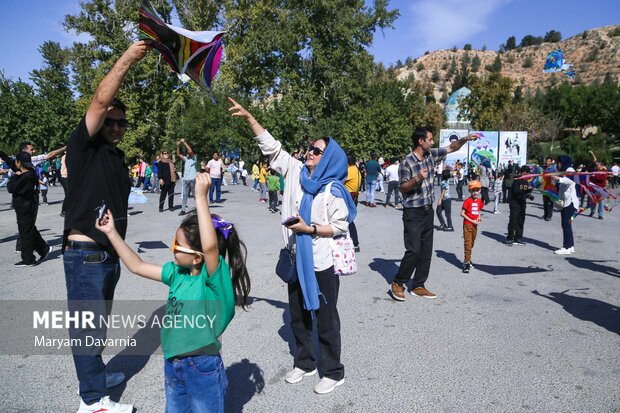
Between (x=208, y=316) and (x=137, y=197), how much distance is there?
5.34m

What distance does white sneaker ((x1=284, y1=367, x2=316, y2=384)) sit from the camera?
139 inches

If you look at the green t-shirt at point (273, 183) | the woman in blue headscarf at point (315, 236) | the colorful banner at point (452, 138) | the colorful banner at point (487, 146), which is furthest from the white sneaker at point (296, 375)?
the colorful banner at point (487, 146)

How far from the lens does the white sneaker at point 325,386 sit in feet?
11.1

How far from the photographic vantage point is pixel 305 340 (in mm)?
3559

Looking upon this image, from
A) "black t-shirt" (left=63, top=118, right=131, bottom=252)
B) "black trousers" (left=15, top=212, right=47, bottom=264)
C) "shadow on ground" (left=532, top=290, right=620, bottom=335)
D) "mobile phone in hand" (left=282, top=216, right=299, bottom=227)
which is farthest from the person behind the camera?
"black trousers" (left=15, top=212, right=47, bottom=264)

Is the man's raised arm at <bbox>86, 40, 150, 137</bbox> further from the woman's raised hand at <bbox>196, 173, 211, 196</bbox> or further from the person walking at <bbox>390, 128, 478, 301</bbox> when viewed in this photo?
the person walking at <bbox>390, 128, 478, 301</bbox>

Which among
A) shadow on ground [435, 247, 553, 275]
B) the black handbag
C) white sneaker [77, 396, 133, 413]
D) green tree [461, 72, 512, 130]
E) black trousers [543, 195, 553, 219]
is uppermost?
green tree [461, 72, 512, 130]

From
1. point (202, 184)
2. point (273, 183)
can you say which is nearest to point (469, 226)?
point (202, 184)

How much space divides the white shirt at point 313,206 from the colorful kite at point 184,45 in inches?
30.1

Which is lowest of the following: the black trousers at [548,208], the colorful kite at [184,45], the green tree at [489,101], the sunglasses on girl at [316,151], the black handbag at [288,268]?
the black trousers at [548,208]

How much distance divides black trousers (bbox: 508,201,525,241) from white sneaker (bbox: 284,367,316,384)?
24.8ft

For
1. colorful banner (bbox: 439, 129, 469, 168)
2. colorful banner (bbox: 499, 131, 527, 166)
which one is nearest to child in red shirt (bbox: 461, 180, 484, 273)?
colorful banner (bbox: 439, 129, 469, 168)

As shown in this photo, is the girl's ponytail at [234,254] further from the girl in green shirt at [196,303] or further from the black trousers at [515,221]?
the black trousers at [515,221]

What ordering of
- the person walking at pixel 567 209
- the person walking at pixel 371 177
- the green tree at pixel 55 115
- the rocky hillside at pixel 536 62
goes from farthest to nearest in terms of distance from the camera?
the rocky hillside at pixel 536 62
the green tree at pixel 55 115
the person walking at pixel 371 177
the person walking at pixel 567 209
